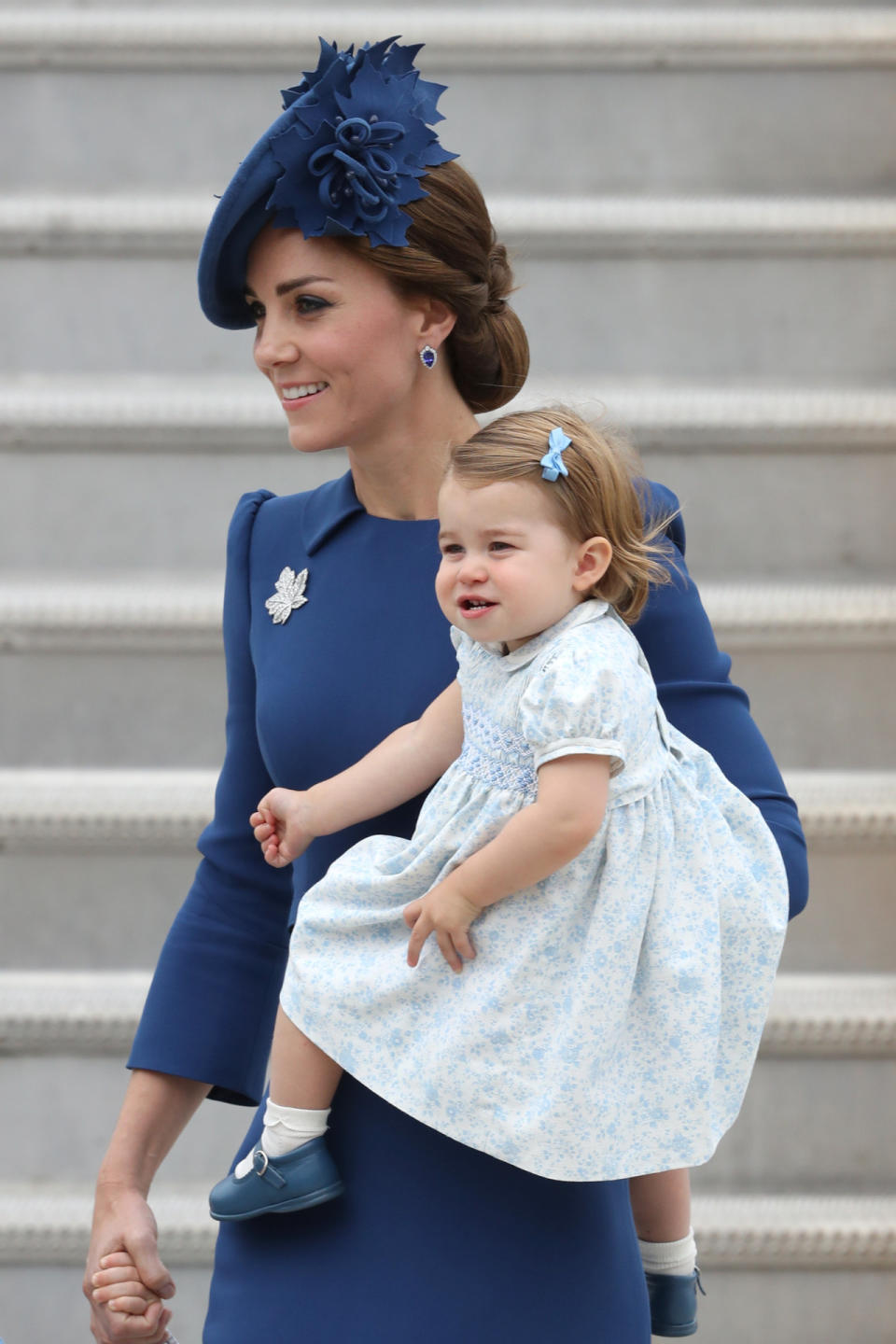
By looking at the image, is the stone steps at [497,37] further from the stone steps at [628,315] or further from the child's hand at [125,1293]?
the child's hand at [125,1293]

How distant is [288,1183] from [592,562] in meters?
0.48

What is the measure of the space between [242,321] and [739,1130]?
1489 millimetres

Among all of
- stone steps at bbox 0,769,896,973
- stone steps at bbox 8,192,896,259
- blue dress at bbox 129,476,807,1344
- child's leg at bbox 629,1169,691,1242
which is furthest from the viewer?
stone steps at bbox 8,192,896,259

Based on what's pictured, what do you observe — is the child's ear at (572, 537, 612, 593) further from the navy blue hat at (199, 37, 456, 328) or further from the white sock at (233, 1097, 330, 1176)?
the white sock at (233, 1097, 330, 1176)

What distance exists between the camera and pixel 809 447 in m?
2.25

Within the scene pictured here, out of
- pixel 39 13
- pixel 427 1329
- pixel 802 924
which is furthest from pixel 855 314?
pixel 427 1329

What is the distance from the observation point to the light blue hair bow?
900 mm

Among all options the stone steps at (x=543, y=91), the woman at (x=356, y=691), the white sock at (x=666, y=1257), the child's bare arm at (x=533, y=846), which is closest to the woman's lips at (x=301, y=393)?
the woman at (x=356, y=691)

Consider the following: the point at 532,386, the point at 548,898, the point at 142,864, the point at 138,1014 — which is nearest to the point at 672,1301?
the point at 548,898

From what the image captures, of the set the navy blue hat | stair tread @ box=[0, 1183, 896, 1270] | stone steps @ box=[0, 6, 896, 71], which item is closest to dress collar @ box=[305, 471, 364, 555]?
the navy blue hat

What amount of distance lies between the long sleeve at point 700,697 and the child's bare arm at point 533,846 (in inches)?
7.0

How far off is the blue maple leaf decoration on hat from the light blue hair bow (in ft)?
0.74

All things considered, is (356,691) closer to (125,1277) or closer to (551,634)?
(551,634)

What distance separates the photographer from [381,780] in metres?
1.00
